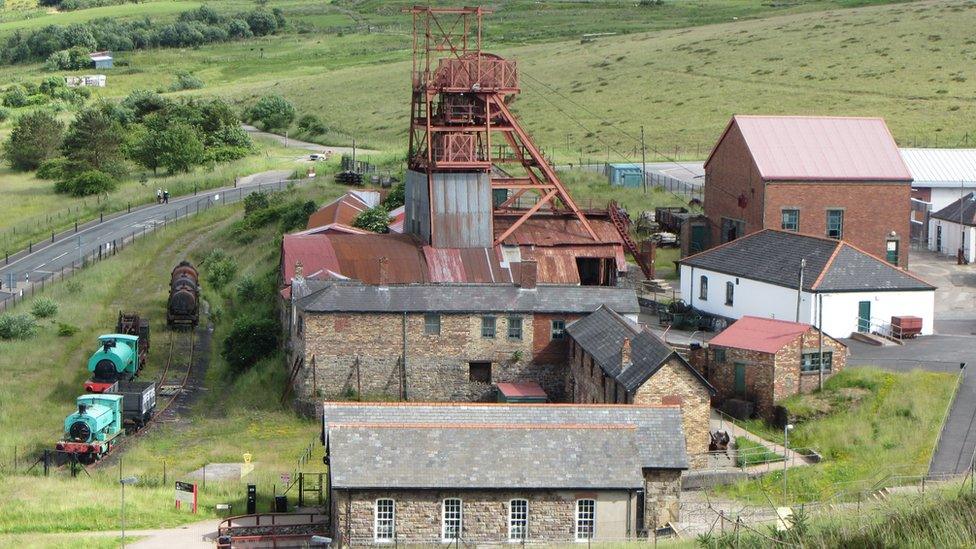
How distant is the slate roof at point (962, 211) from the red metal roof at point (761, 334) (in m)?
21.4

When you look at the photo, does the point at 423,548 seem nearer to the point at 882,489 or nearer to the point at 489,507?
the point at 489,507

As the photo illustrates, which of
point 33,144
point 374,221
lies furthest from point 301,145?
point 374,221

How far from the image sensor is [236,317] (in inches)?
2773

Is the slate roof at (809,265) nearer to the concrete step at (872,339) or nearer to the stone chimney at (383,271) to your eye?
the concrete step at (872,339)

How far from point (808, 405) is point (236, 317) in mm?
28831

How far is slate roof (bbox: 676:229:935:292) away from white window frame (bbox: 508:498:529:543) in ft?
69.3

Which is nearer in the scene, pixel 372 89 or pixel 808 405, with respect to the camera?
pixel 808 405

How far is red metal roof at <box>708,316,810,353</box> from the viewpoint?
2088 inches

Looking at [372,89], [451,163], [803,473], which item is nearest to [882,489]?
[803,473]

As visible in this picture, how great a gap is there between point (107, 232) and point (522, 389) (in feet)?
159

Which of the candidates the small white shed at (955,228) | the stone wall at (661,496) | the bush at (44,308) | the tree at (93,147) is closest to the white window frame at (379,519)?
the stone wall at (661,496)

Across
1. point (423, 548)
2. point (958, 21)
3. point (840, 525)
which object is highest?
point (958, 21)

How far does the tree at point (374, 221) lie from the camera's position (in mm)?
76062

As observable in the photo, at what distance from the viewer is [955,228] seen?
7431 cm
